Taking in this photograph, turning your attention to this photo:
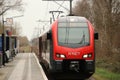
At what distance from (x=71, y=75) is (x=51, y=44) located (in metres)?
1.77

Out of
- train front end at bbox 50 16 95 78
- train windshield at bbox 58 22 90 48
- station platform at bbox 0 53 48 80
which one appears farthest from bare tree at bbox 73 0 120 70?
train front end at bbox 50 16 95 78

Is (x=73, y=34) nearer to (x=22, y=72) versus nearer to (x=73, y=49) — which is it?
(x=73, y=49)

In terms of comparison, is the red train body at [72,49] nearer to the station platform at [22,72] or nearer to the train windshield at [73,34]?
the train windshield at [73,34]

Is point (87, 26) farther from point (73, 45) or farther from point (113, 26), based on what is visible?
point (113, 26)

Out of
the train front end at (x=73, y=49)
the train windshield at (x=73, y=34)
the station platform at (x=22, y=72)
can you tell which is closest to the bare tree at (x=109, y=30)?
the station platform at (x=22, y=72)

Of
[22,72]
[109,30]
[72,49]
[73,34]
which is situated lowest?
[22,72]

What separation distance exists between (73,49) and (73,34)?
3.62 feet

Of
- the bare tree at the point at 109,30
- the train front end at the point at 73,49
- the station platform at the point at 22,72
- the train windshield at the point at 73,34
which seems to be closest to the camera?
the train front end at the point at 73,49

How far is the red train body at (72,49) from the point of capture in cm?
2166

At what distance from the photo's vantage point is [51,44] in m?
22.6

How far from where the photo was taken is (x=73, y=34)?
22.7 meters

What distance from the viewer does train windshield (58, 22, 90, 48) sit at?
2222 cm

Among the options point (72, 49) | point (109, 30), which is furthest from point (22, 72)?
point (109, 30)

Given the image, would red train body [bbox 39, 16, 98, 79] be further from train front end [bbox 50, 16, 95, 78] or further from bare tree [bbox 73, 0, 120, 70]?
bare tree [bbox 73, 0, 120, 70]
